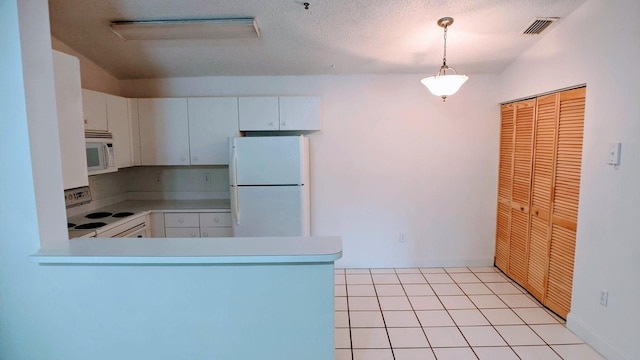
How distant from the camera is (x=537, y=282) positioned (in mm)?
2992

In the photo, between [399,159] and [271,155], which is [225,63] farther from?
[399,159]

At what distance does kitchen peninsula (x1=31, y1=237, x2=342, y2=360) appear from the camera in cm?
154

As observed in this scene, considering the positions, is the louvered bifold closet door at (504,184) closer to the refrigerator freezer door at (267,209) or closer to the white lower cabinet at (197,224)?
the refrigerator freezer door at (267,209)

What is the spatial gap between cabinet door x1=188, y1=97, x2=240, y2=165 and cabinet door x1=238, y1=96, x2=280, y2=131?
7cm

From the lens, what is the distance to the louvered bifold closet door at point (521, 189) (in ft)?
10.2

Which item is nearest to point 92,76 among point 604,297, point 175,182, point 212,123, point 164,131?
point 164,131

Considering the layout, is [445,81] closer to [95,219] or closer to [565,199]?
[565,199]

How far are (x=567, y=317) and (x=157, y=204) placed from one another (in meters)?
3.99

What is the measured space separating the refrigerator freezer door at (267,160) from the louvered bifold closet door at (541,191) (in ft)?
7.24

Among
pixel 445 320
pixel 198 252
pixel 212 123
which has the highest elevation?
pixel 212 123

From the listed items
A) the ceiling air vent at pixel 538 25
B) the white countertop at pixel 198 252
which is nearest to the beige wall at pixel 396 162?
the ceiling air vent at pixel 538 25

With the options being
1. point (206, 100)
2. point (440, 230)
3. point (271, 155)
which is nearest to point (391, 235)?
point (440, 230)

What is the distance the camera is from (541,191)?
2.93 m

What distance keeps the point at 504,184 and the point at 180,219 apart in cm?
353
